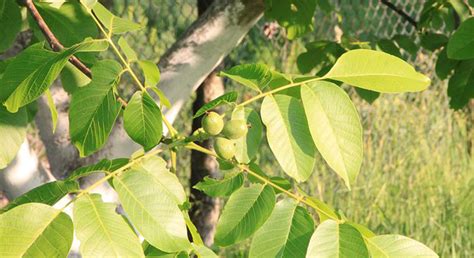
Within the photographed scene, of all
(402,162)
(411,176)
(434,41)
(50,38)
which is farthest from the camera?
(402,162)

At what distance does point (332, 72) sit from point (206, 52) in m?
1.52

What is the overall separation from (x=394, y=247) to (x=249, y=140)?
0.24 metres

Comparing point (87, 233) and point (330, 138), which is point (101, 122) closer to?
point (87, 233)

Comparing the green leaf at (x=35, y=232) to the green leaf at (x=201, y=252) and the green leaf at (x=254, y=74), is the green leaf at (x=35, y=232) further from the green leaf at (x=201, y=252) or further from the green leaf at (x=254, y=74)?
the green leaf at (x=254, y=74)

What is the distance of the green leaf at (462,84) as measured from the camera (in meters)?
2.28

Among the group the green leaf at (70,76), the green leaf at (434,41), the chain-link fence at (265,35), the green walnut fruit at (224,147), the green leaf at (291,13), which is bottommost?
the chain-link fence at (265,35)

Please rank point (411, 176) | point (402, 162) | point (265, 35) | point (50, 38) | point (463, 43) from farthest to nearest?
point (265, 35) → point (402, 162) → point (411, 176) → point (463, 43) → point (50, 38)

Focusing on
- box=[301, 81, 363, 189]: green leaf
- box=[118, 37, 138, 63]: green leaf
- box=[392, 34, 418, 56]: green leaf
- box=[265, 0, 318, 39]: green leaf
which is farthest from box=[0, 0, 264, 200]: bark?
box=[301, 81, 363, 189]: green leaf

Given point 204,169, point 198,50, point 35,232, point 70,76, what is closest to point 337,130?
point 35,232

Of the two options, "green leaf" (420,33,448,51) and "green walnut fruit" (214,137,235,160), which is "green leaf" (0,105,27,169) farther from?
"green leaf" (420,33,448,51)

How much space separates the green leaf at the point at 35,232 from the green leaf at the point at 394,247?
39 cm

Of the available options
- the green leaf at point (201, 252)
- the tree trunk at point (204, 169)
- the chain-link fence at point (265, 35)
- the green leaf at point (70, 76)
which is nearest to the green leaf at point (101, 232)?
the green leaf at point (201, 252)

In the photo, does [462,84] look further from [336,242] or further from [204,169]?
[204,169]

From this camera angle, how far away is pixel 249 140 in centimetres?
114
